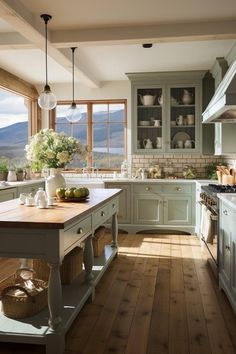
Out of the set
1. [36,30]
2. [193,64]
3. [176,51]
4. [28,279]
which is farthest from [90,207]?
[193,64]

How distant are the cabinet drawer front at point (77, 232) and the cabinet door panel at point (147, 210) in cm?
310

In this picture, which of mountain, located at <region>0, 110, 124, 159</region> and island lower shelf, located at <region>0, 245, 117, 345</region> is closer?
island lower shelf, located at <region>0, 245, 117, 345</region>

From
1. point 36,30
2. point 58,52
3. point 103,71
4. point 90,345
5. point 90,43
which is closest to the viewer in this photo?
point 90,345

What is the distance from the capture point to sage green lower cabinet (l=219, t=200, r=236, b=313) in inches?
118

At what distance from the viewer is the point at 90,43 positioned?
4.05m

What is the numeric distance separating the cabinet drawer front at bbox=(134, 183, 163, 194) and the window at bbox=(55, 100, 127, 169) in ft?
3.18

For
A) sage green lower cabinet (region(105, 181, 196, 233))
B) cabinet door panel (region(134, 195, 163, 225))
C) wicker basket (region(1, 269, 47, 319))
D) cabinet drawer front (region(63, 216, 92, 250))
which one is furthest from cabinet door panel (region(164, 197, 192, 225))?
wicker basket (region(1, 269, 47, 319))

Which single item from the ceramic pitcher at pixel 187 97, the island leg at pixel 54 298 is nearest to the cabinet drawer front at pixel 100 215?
the island leg at pixel 54 298

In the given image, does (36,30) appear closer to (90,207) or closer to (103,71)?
(90,207)

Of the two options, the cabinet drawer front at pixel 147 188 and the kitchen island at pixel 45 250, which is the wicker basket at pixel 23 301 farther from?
the cabinet drawer front at pixel 147 188

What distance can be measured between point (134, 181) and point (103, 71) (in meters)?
1.88

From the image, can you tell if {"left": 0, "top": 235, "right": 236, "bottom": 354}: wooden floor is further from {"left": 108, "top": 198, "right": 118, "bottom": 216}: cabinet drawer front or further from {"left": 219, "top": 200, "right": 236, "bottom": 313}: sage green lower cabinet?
{"left": 108, "top": 198, "right": 118, "bottom": 216}: cabinet drawer front

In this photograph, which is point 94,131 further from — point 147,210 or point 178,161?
point 147,210

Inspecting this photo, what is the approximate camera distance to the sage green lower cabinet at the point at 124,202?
6.09 m
